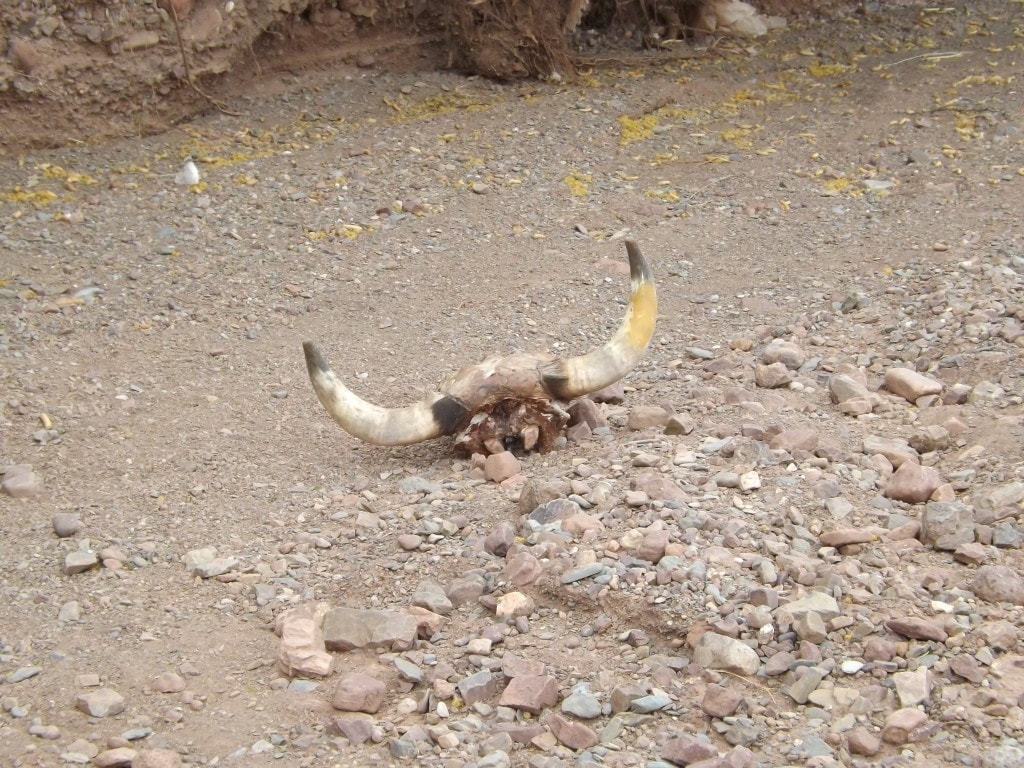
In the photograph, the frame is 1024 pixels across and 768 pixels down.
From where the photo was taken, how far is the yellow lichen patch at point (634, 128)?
7113 millimetres

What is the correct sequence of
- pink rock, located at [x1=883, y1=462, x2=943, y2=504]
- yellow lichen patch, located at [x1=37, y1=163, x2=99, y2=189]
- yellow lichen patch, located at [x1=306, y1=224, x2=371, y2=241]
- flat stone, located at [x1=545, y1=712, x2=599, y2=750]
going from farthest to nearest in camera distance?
yellow lichen patch, located at [x1=37, y1=163, x2=99, y2=189], yellow lichen patch, located at [x1=306, y1=224, x2=371, y2=241], pink rock, located at [x1=883, y1=462, x2=943, y2=504], flat stone, located at [x1=545, y1=712, x2=599, y2=750]

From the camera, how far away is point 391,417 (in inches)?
162

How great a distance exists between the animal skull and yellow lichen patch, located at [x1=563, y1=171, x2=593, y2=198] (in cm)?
249

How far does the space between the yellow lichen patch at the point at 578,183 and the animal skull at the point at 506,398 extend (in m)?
2.49

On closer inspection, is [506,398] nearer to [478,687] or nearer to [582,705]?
[478,687]

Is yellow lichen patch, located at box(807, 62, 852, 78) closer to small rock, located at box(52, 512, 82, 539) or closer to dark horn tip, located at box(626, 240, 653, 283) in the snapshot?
dark horn tip, located at box(626, 240, 653, 283)

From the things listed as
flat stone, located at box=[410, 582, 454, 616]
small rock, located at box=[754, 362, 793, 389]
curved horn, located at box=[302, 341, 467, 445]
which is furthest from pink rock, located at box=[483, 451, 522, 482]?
small rock, located at box=[754, 362, 793, 389]

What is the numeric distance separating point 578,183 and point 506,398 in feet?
9.25

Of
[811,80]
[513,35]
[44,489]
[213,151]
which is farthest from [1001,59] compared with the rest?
[44,489]

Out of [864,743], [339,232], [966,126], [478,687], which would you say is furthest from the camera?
[966,126]

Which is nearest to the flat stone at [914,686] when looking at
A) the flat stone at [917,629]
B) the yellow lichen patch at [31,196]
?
the flat stone at [917,629]

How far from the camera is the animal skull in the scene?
4.10 m

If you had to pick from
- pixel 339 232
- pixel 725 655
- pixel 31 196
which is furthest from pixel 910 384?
pixel 31 196

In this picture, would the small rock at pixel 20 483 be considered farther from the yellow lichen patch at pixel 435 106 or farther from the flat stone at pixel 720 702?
the yellow lichen patch at pixel 435 106
